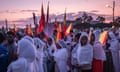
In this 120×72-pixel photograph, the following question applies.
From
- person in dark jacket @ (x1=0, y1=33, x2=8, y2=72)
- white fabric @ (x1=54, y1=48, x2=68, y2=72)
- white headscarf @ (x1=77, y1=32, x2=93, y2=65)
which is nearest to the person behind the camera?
person in dark jacket @ (x1=0, y1=33, x2=8, y2=72)

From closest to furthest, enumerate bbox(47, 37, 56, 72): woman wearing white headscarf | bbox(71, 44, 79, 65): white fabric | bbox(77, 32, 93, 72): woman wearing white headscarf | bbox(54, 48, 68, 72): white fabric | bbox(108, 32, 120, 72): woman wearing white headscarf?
bbox(77, 32, 93, 72): woman wearing white headscarf < bbox(71, 44, 79, 65): white fabric < bbox(54, 48, 68, 72): white fabric < bbox(47, 37, 56, 72): woman wearing white headscarf < bbox(108, 32, 120, 72): woman wearing white headscarf

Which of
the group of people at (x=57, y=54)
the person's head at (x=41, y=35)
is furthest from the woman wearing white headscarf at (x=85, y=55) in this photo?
the person's head at (x=41, y=35)

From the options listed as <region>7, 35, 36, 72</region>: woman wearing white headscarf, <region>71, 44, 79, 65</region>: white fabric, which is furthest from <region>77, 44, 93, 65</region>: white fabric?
<region>7, 35, 36, 72</region>: woman wearing white headscarf

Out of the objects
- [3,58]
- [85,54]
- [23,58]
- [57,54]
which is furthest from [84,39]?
[23,58]

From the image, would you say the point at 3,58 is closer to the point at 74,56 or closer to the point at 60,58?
the point at 74,56

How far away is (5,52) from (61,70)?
17.6 ft

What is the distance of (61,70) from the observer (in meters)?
14.0

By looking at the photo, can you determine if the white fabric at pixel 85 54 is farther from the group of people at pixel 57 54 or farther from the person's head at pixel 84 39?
the person's head at pixel 84 39

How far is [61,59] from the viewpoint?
13805mm

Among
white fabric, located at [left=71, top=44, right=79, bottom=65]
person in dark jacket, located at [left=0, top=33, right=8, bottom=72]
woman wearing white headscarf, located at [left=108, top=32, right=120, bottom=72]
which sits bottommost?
woman wearing white headscarf, located at [left=108, top=32, right=120, bottom=72]

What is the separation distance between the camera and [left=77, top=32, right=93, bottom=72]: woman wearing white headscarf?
1168cm

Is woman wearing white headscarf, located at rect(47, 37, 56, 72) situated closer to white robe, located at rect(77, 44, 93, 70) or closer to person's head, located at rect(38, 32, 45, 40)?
person's head, located at rect(38, 32, 45, 40)

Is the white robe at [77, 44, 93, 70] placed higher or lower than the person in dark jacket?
lower

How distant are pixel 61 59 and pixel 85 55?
2066mm
